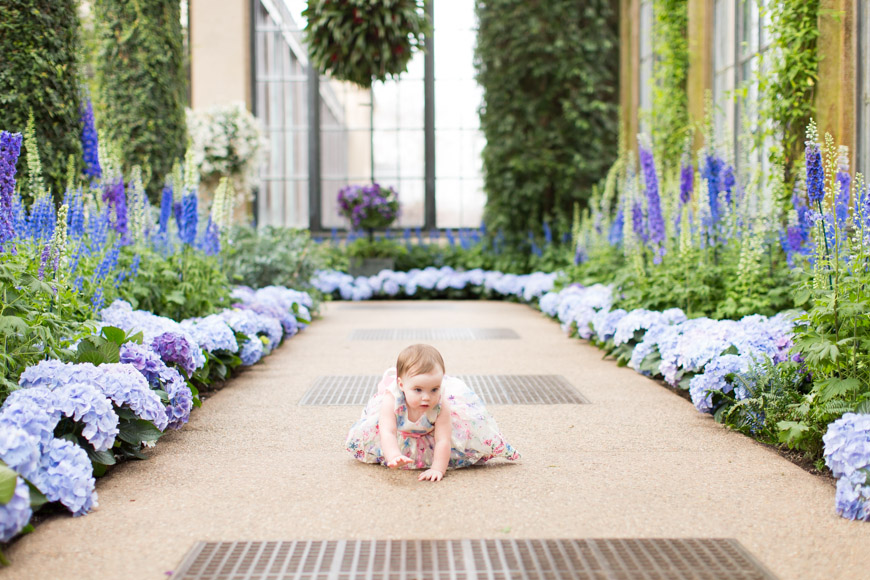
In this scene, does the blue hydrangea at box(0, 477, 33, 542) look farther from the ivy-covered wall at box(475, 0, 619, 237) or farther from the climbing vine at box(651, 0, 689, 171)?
the ivy-covered wall at box(475, 0, 619, 237)

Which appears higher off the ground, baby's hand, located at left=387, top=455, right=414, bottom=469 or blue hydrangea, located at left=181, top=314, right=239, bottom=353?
blue hydrangea, located at left=181, top=314, right=239, bottom=353

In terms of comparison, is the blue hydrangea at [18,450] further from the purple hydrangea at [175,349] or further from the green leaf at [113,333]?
the purple hydrangea at [175,349]

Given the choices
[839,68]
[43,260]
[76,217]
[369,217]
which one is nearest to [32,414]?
[43,260]

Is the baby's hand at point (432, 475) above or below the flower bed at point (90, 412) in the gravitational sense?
below

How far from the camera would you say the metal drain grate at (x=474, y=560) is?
60.7 inches

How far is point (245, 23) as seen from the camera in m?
10.8

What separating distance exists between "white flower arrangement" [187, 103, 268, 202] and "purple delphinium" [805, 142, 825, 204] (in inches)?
308

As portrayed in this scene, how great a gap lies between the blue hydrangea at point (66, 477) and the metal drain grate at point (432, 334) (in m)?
3.49

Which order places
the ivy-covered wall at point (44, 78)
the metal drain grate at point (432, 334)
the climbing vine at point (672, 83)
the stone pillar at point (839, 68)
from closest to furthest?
the ivy-covered wall at point (44, 78) < the stone pillar at point (839, 68) < the metal drain grate at point (432, 334) < the climbing vine at point (672, 83)

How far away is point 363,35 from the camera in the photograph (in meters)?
7.32

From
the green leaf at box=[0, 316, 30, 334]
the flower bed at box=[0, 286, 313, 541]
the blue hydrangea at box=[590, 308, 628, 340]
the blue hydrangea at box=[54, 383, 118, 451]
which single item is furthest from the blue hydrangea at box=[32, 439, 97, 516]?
the blue hydrangea at box=[590, 308, 628, 340]

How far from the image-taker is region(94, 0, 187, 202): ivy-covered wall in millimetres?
5590

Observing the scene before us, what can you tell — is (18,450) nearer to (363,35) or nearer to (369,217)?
(363,35)

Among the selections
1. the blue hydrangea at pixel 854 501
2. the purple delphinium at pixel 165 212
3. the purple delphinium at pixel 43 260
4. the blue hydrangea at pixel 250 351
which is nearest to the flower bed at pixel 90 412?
the purple delphinium at pixel 43 260
